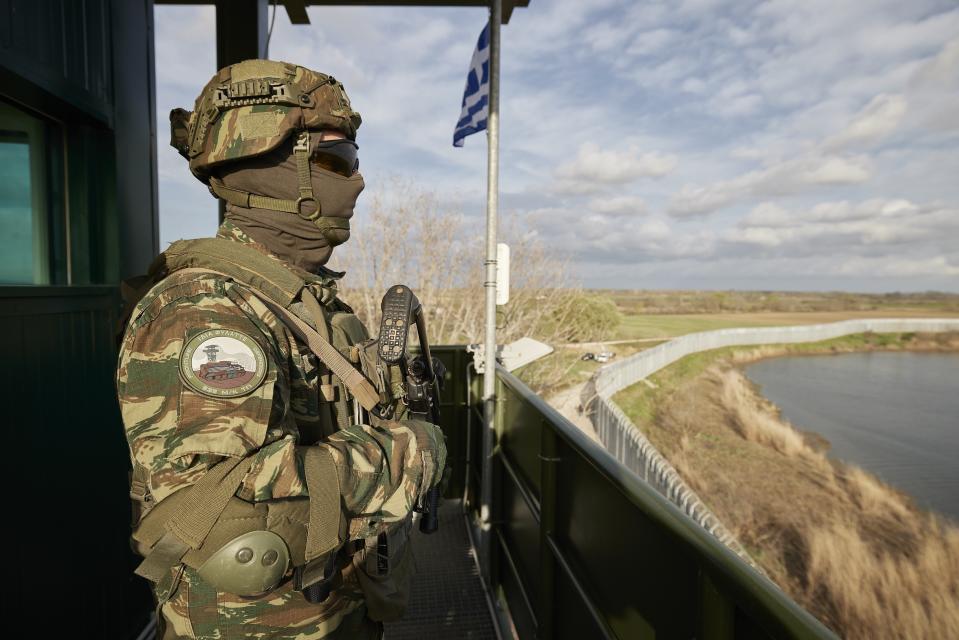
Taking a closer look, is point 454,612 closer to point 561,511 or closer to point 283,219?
point 561,511

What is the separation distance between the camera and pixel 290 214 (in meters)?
1.67

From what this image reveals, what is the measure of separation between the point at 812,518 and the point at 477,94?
87.3 ft

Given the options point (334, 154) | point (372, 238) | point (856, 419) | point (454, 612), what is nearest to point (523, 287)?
point (372, 238)

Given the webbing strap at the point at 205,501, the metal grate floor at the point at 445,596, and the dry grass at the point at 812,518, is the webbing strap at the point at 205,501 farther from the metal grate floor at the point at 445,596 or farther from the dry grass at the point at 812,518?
the dry grass at the point at 812,518

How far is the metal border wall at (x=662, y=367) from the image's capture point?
10812 mm

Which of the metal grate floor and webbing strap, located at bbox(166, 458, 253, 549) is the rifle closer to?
webbing strap, located at bbox(166, 458, 253, 549)

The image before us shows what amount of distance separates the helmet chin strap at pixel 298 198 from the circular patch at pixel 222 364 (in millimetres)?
606

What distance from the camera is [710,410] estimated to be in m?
34.8

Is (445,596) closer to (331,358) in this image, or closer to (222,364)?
(331,358)

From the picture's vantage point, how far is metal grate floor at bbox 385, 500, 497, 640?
310 centimetres

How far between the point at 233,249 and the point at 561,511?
1.55m

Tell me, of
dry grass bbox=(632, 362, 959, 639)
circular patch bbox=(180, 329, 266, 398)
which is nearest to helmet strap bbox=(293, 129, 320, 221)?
circular patch bbox=(180, 329, 266, 398)

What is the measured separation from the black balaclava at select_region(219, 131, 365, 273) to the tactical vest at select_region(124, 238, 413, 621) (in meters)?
0.13

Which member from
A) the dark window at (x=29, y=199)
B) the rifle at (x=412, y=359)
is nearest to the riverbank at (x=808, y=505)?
the rifle at (x=412, y=359)
